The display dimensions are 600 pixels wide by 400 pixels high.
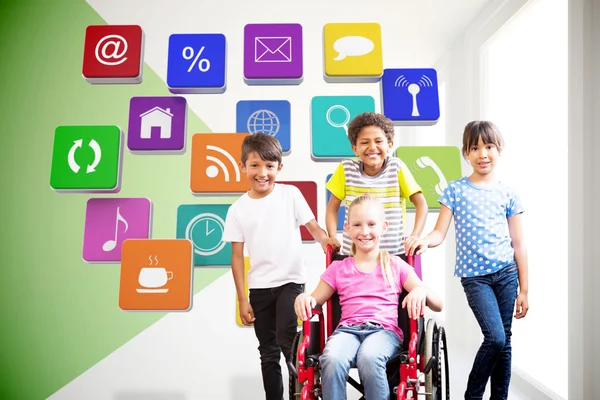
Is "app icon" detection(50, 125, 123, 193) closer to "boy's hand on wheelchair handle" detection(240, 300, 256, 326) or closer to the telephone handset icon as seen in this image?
"boy's hand on wheelchair handle" detection(240, 300, 256, 326)

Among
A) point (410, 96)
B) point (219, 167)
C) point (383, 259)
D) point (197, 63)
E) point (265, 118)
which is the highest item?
point (197, 63)

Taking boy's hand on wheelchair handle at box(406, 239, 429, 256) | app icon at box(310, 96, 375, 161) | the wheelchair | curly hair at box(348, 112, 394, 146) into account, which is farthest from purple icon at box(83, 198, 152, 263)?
boy's hand on wheelchair handle at box(406, 239, 429, 256)

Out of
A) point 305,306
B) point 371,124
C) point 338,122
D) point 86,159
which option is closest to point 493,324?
point 305,306

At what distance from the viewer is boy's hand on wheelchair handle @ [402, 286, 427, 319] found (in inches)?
62.7

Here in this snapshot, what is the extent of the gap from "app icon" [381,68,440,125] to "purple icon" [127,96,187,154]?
0.90 metres

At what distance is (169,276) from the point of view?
2434 millimetres

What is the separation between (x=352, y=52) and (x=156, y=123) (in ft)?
2.99

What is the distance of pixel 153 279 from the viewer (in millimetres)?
2428

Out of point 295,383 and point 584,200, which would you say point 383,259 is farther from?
point 584,200

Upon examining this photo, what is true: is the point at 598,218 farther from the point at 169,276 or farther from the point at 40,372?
the point at 40,372

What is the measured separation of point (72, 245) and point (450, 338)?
2.24 m

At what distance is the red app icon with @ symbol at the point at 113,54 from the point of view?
8.40ft

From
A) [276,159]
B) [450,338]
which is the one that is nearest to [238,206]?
[276,159]

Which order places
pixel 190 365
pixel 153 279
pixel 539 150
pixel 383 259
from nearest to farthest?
pixel 383 259 < pixel 153 279 < pixel 539 150 < pixel 190 365
